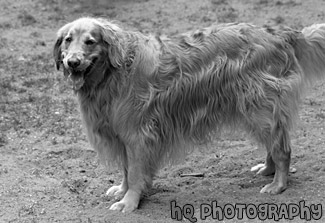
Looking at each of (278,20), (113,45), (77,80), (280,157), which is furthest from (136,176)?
(278,20)

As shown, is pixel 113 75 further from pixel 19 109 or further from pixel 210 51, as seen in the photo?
pixel 19 109

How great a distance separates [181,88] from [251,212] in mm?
1253

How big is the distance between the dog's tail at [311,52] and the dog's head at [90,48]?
1.69m

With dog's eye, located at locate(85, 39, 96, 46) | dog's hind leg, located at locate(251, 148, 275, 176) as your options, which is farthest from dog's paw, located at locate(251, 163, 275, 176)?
dog's eye, located at locate(85, 39, 96, 46)

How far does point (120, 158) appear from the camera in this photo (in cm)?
567

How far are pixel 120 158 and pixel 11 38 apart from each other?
7.24 metres

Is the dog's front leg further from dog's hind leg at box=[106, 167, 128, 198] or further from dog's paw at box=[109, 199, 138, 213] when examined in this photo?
dog's paw at box=[109, 199, 138, 213]

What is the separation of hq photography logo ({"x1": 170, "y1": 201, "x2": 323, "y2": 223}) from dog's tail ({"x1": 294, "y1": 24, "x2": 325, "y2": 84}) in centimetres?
127

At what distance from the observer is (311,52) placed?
576 centimetres

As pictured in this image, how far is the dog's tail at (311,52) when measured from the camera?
18.8 ft

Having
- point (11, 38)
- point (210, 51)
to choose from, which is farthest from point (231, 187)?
point (11, 38)

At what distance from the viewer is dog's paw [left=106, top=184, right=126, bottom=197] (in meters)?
5.82

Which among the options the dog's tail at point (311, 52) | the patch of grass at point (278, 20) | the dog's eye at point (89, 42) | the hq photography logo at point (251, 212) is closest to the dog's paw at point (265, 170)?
the hq photography logo at point (251, 212)

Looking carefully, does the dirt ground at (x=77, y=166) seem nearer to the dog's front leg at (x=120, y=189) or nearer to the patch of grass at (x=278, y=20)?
the dog's front leg at (x=120, y=189)
